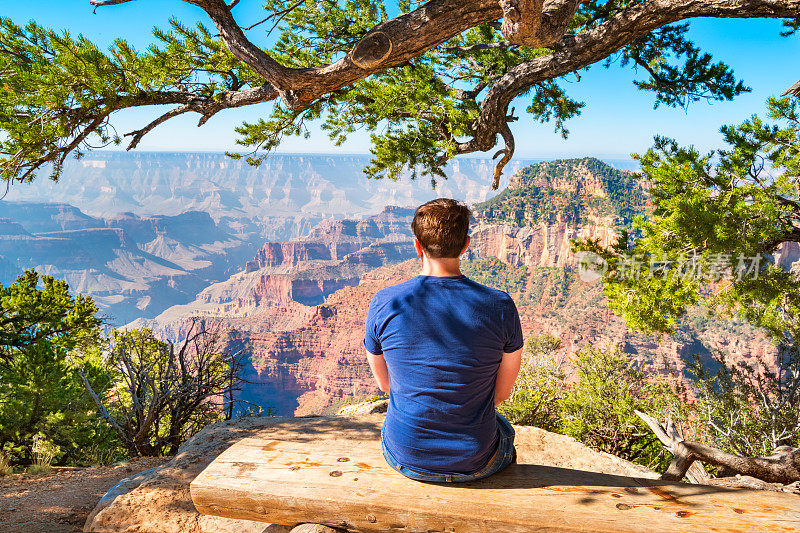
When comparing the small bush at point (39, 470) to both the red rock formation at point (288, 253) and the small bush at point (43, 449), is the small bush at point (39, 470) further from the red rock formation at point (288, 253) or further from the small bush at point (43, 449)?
the red rock formation at point (288, 253)

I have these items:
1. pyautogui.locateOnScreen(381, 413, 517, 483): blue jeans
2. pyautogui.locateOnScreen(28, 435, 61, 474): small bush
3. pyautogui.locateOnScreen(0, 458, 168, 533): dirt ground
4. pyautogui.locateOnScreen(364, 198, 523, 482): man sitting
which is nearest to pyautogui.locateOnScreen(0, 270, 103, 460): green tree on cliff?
pyautogui.locateOnScreen(28, 435, 61, 474): small bush

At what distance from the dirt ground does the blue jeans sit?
303 centimetres

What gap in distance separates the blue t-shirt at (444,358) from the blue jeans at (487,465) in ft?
0.10

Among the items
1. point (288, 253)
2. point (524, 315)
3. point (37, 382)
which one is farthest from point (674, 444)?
point (288, 253)

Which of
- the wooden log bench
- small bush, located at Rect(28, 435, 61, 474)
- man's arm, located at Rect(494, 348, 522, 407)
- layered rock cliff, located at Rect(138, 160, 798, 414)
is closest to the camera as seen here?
the wooden log bench

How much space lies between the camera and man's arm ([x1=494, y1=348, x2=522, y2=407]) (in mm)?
1993

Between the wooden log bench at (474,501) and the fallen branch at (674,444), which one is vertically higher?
the wooden log bench at (474,501)

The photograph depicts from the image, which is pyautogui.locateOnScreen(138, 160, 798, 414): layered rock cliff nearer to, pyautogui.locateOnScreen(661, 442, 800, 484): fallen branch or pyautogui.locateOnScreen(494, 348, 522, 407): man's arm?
pyautogui.locateOnScreen(661, 442, 800, 484): fallen branch

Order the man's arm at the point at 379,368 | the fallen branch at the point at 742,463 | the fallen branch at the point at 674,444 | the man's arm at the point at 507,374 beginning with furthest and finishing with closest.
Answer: the fallen branch at the point at 674,444 → the fallen branch at the point at 742,463 → the man's arm at the point at 379,368 → the man's arm at the point at 507,374

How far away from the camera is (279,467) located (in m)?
2.29

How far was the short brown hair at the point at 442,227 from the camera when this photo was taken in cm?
184

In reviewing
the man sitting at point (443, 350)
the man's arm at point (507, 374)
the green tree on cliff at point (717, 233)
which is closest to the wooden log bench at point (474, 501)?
the man sitting at point (443, 350)

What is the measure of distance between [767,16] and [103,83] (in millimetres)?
5522

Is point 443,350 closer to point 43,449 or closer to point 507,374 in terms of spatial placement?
point 507,374
